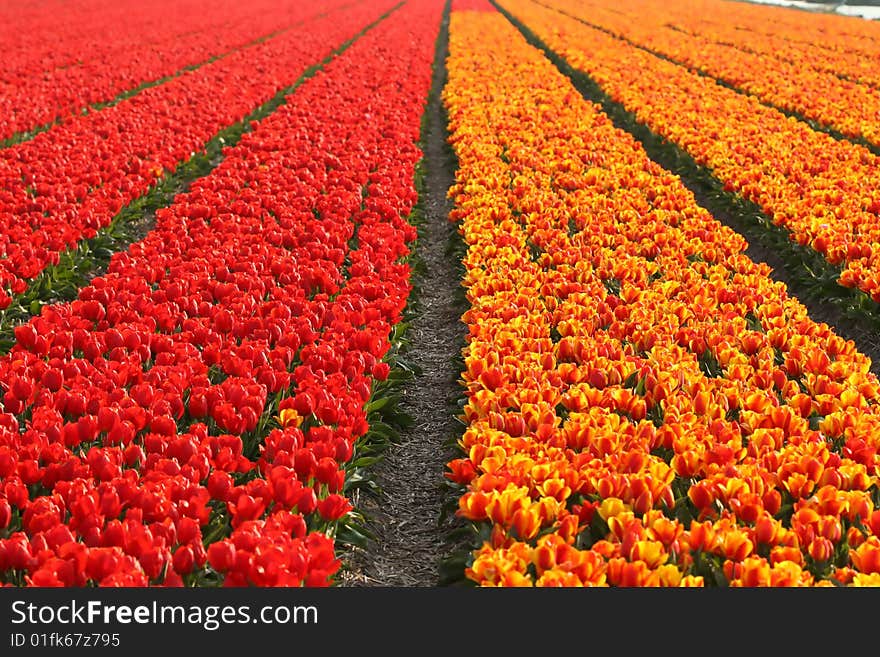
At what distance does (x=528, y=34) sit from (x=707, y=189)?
789 inches

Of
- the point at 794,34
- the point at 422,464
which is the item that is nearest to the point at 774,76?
the point at 794,34

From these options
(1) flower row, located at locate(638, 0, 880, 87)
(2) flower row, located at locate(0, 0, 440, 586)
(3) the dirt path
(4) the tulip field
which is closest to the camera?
(2) flower row, located at locate(0, 0, 440, 586)

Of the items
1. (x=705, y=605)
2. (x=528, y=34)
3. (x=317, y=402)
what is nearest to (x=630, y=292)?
(x=317, y=402)

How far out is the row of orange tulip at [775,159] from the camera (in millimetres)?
7539

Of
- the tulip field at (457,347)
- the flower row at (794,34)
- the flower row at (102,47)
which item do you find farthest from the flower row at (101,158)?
the flower row at (794,34)

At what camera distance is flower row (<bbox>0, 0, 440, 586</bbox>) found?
322 cm

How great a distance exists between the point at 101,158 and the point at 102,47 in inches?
598

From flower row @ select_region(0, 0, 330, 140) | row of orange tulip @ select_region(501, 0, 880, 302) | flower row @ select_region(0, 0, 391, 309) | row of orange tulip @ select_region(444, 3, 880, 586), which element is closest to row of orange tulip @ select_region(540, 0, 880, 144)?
row of orange tulip @ select_region(501, 0, 880, 302)

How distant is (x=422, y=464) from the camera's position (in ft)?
16.6

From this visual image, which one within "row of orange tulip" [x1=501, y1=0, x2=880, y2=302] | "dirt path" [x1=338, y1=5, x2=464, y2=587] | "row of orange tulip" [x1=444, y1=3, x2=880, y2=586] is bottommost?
"dirt path" [x1=338, y1=5, x2=464, y2=587]

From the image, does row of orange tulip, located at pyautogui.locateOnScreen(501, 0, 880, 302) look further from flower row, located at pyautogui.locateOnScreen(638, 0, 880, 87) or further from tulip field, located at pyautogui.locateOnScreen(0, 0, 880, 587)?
flower row, located at pyautogui.locateOnScreen(638, 0, 880, 87)

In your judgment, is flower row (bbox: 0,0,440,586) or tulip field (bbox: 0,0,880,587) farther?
tulip field (bbox: 0,0,880,587)

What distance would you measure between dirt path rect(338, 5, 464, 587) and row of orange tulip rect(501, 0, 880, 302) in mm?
3249

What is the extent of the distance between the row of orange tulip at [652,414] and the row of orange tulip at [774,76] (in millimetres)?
7359
